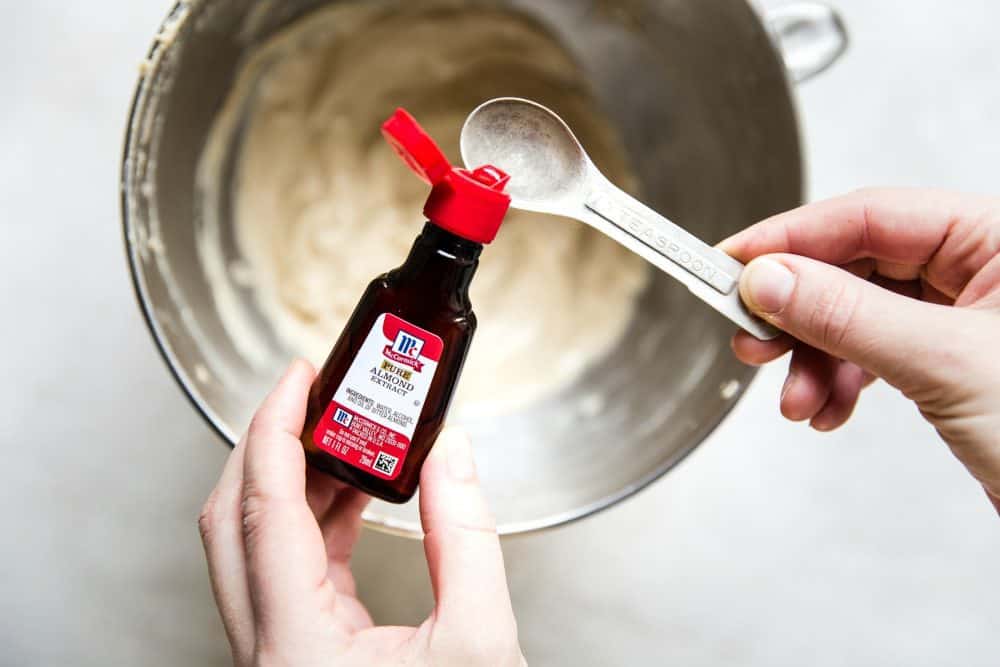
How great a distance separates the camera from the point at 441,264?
1.55 ft

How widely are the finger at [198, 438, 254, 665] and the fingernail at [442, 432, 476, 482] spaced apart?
0.41ft

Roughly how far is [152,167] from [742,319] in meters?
0.43

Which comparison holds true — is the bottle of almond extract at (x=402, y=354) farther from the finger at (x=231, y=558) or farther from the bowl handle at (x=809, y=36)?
the bowl handle at (x=809, y=36)

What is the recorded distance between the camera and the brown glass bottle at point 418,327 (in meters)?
0.47

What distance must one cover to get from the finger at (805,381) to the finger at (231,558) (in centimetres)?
Result: 37

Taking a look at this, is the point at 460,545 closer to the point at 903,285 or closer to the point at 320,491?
the point at 320,491

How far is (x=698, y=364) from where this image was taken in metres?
0.65

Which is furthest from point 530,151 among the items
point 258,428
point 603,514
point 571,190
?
point 603,514

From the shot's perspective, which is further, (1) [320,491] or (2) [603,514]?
(2) [603,514]

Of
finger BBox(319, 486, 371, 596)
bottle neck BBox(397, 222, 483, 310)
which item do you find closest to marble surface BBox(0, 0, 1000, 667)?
finger BBox(319, 486, 371, 596)

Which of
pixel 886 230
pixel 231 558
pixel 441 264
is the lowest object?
pixel 231 558

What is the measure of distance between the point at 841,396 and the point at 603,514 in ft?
0.77

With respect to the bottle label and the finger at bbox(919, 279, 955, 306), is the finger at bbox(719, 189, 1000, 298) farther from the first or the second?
the bottle label

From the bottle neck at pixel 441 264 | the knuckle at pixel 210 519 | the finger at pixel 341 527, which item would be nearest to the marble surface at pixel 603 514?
the finger at pixel 341 527
